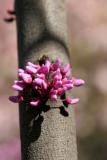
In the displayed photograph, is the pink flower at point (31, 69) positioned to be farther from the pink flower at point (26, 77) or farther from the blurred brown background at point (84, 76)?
the blurred brown background at point (84, 76)

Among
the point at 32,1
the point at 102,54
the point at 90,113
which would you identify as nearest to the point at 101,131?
the point at 90,113

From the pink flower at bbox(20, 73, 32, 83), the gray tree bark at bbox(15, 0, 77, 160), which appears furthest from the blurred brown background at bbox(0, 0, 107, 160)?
the pink flower at bbox(20, 73, 32, 83)

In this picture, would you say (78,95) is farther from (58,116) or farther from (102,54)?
(58,116)

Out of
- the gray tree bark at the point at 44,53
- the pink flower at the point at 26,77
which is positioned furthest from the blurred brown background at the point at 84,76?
the pink flower at the point at 26,77

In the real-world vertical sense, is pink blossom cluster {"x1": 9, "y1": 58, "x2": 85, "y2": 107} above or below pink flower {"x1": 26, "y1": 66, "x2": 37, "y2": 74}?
below

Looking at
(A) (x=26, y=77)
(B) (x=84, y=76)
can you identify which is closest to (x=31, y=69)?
(A) (x=26, y=77)

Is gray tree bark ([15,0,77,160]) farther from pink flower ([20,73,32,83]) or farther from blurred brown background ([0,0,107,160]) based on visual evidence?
blurred brown background ([0,0,107,160])
